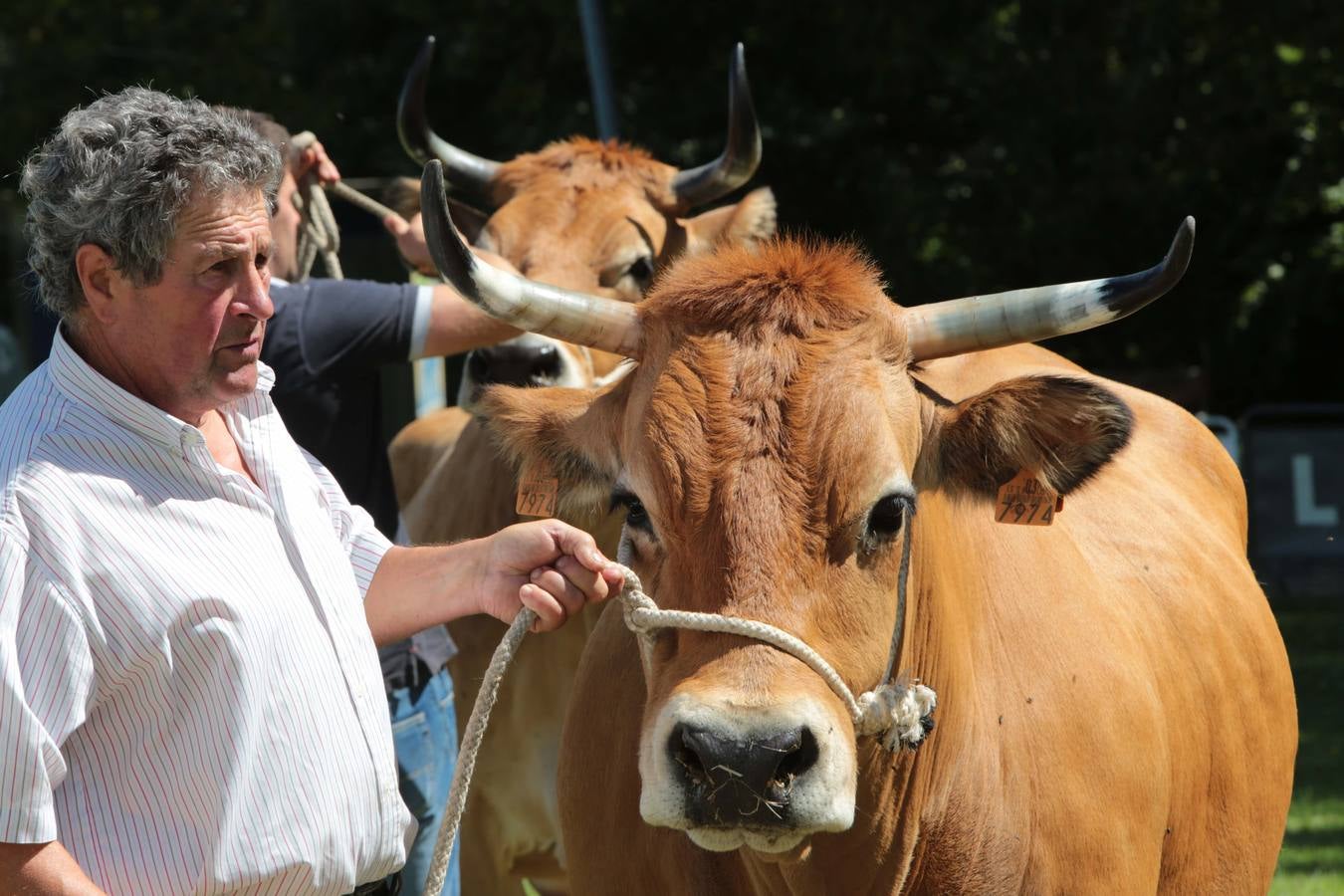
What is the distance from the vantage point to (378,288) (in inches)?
172

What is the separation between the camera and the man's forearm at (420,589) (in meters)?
3.13

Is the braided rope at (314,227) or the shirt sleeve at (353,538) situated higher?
the braided rope at (314,227)

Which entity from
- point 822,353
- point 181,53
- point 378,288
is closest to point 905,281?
point 181,53

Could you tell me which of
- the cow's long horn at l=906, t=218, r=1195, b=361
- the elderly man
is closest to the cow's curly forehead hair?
the elderly man

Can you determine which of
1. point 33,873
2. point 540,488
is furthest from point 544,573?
point 33,873

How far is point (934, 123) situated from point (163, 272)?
1502 cm

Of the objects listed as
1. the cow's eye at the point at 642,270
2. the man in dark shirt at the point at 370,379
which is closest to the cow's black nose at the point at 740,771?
the man in dark shirt at the point at 370,379

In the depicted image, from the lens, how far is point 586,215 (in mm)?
5957

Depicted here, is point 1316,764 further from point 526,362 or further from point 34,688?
point 34,688

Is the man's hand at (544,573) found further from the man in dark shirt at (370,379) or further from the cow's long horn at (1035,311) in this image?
the man in dark shirt at (370,379)

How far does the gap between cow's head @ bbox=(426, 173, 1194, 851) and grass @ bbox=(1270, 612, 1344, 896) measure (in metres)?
4.47

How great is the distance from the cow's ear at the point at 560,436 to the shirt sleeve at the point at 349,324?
73cm

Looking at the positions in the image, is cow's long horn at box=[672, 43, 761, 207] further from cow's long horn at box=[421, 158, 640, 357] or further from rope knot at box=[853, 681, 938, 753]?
rope knot at box=[853, 681, 938, 753]

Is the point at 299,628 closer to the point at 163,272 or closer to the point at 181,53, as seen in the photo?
the point at 163,272
